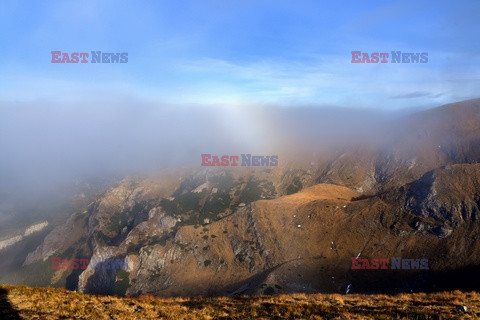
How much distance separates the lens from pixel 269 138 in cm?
16738

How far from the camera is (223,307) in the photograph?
2286cm

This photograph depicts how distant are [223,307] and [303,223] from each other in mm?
60065

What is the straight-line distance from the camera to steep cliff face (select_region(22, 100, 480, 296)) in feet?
207

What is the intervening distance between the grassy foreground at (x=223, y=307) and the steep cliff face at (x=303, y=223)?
125 ft

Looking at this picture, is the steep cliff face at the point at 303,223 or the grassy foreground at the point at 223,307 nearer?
the grassy foreground at the point at 223,307

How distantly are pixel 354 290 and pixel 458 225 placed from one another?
104ft

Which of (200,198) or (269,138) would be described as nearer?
(200,198)

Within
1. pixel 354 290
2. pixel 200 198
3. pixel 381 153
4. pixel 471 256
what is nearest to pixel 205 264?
pixel 200 198

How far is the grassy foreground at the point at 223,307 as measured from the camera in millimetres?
18344

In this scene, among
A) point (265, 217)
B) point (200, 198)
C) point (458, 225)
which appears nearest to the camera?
point (458, 225)

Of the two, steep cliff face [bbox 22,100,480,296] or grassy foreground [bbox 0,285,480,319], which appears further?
steep cliff face [bbox 22,100,480,296]

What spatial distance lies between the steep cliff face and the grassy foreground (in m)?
38.1

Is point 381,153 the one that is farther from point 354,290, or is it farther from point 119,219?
point 119,219

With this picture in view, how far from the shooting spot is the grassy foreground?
60.2 feet
